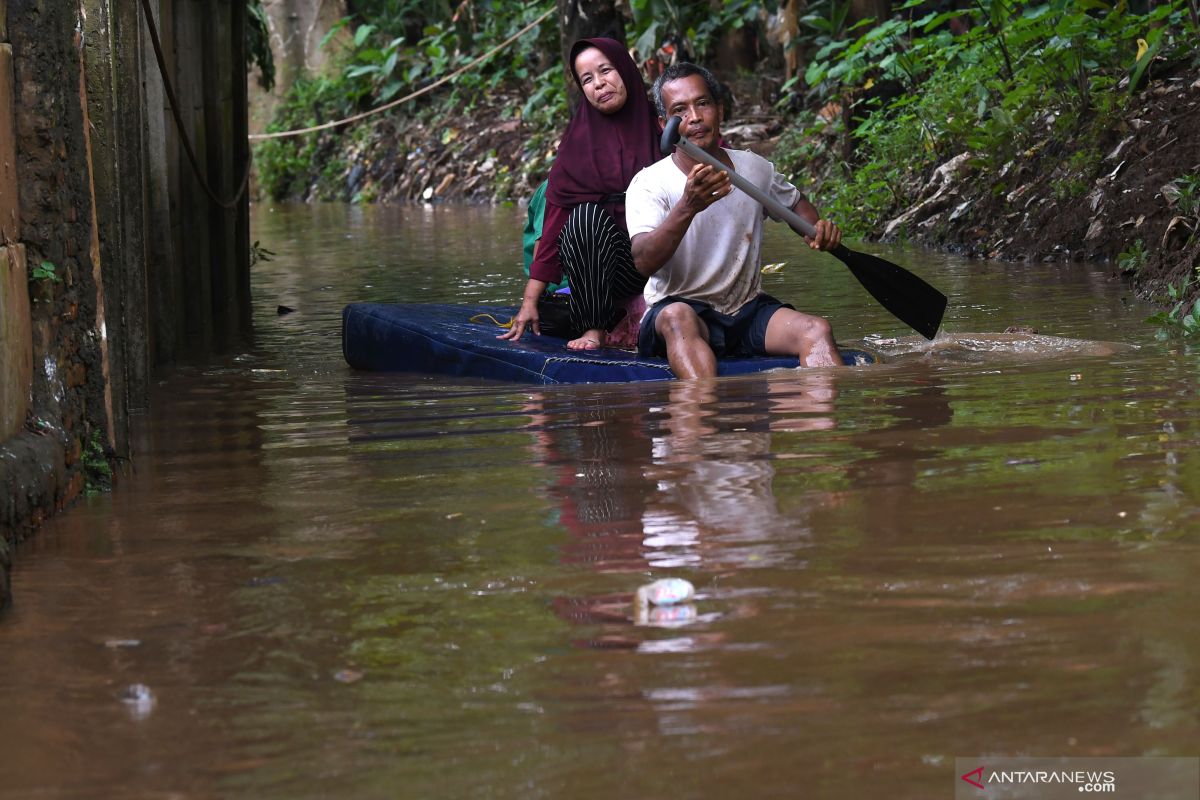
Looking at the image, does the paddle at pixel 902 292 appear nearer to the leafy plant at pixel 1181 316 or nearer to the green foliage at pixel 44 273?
the leafy plant at pixel 1181 316

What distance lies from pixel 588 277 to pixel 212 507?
286 centimetres

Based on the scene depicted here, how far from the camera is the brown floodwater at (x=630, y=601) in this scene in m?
2.26

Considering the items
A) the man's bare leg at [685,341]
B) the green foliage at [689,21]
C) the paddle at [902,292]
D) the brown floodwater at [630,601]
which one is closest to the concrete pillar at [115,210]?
the brown floodwater at [630,601]

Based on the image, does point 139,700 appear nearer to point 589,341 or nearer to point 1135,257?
point 589,341

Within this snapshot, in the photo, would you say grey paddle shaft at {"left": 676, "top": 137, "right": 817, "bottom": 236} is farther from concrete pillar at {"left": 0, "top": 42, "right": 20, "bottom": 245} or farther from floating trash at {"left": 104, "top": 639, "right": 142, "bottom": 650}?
floating trash at {"left": 104, "top": 639, "right": 142, "bottom": 650}

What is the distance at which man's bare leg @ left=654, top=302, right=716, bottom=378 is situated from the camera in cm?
591

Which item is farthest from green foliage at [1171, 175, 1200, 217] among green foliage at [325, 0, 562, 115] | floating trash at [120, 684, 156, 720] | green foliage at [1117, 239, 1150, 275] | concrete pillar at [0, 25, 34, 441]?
green foliage at [325, 0, 562, 115]

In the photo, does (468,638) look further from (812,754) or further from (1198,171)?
(1198,171)

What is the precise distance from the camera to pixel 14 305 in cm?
386

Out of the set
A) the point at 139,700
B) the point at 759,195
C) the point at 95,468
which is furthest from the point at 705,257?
the point at 139,700

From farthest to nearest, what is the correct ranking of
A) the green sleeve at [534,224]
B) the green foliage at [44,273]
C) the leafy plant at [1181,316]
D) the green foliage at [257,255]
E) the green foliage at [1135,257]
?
1. the green foliage at [257,255]
2. the green foliage at [1135,257]
3. the green sleeve at [534,224]
4. the leafy plant at [1181,316]
5. the green foliage at [44,273]

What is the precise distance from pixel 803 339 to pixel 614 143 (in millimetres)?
1306

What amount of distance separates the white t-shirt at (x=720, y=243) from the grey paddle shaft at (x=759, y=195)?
0.37 feet

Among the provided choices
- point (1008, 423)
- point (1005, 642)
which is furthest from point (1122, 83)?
point (1005, 642)
